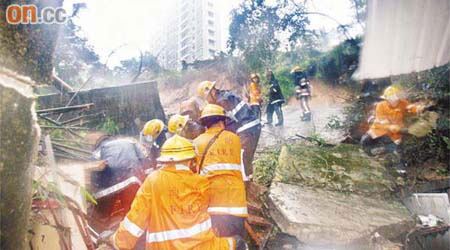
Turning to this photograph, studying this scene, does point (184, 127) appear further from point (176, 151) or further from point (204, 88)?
point (176, 151)

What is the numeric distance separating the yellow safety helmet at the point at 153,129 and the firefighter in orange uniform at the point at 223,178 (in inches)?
32.5

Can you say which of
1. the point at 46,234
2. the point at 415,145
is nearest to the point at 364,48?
the point at 415,145

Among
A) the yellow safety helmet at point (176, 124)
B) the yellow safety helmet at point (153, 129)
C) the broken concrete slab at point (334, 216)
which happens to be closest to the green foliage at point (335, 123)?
the broken concrete slab at point (334, 216)

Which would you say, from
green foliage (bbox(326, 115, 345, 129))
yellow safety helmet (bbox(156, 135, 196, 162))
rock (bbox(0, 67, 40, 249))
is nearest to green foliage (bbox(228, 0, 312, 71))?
green foliage (bbox(326, 115, 345, 129))

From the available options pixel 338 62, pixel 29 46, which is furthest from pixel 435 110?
pixel 29 46

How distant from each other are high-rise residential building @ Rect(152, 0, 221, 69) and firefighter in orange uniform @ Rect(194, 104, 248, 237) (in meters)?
1.24

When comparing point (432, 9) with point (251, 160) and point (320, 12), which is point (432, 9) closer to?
point (320, 12)

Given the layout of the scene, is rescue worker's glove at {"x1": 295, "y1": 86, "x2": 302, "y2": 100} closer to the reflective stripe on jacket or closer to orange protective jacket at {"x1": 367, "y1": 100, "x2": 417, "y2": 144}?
orange protective jacket at {"x1": 367, "y1": 100, "x2": 417, "y2": 144}

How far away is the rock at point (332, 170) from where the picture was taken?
266cm

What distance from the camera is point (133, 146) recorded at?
7.57 feet

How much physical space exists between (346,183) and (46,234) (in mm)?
2682

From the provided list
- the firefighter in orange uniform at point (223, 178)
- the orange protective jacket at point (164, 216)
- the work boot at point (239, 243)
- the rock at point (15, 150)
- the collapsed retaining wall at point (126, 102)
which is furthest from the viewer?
the collapsed retaining wall at point (126, 102)

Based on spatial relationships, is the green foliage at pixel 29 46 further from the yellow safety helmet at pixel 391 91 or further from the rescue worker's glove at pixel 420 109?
the rescue worker's glove at pixel 420 109

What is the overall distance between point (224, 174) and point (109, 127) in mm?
1427
